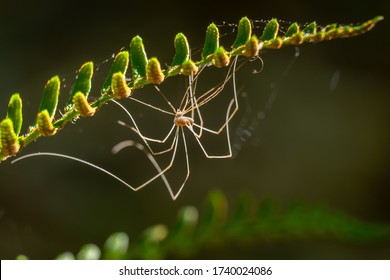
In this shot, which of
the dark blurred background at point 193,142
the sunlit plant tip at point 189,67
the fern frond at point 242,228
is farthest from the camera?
the dark blurred background at point 193,142

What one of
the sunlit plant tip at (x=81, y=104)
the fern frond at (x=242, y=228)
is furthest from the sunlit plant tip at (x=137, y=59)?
the fern frond at (x=242, y=228)

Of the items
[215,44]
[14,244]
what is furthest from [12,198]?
[215,44]

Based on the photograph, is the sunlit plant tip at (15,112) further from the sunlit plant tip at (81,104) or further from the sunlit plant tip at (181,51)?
the sunlit plant tip at (181,51)

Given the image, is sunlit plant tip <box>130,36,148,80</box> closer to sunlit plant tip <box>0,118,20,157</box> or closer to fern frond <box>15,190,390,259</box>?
sunlit plant tip <box>0,118,20,157</box>

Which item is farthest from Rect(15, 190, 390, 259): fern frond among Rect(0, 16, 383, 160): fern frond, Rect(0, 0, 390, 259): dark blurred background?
Rect(0, 0, 390, 259): dark blurred background

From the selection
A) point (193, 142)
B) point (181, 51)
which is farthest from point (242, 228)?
point (193, 142)

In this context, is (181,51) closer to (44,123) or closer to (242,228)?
(44,123)

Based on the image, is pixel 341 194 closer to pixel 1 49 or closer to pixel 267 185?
pixel 267 185
